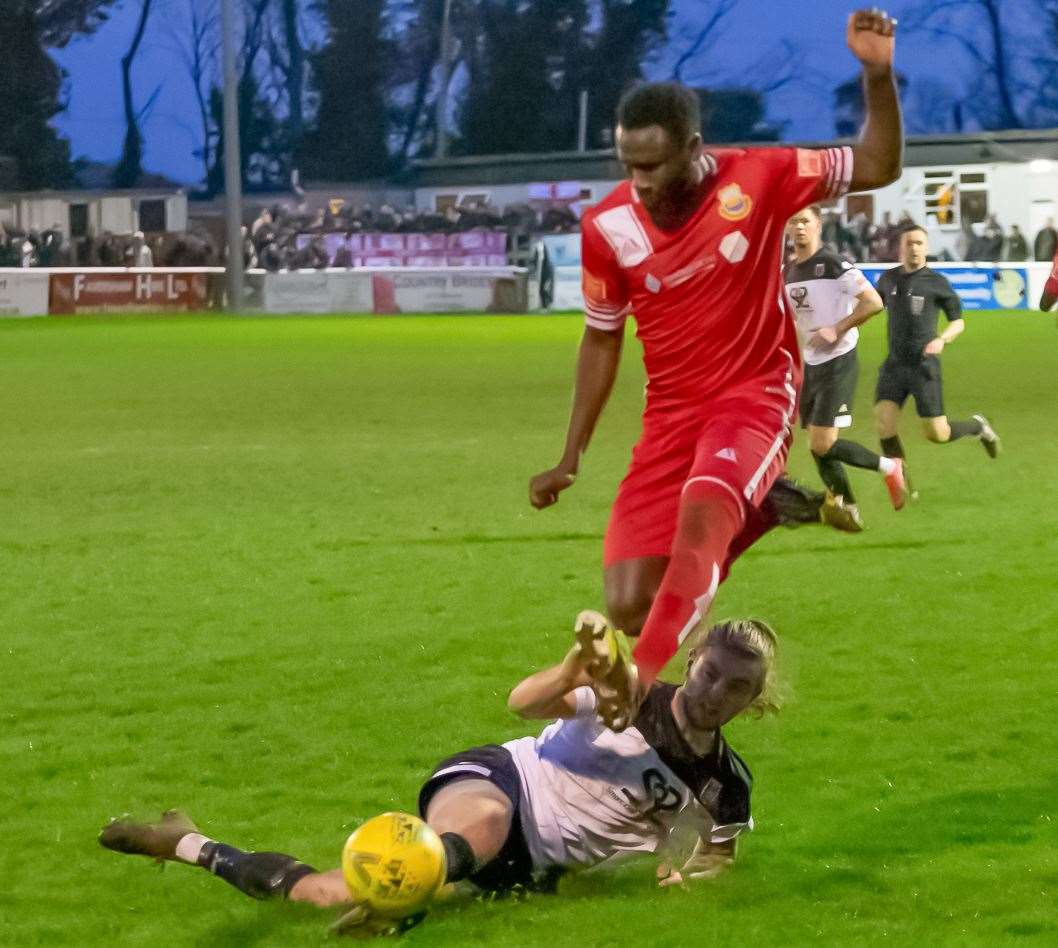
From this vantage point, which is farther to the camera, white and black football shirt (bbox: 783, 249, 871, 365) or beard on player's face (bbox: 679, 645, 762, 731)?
white and black football shirt (bbox: 783, 249, 871, 365)

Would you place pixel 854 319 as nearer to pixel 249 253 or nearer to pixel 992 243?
pixel 992 243

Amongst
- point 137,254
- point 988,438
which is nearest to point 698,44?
point 137,254

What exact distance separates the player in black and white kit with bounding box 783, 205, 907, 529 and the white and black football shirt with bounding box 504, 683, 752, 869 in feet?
23.2

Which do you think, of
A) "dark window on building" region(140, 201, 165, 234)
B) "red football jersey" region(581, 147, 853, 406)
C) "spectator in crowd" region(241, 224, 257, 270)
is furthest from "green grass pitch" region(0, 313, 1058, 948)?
"dark window on building" region(140, 201, 165, 234)

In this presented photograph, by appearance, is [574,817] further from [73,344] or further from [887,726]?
[73,344]

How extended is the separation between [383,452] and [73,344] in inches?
583

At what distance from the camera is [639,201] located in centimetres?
564

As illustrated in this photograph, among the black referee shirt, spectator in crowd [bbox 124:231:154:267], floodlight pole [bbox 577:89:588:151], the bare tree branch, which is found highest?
the bare tree branch

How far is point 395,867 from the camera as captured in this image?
13.9 feet

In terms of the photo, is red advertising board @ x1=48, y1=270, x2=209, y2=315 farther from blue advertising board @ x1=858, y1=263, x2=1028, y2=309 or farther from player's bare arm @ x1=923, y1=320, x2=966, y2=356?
player's bare arm @ x1=923, y1=320, x2=966, y2=356

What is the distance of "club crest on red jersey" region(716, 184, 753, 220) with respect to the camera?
554cm

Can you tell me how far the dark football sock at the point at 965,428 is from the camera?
13.5m

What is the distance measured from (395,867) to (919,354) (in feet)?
32.5

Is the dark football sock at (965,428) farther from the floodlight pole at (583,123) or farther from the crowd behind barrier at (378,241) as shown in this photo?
the floodlight pole at (583,123)
